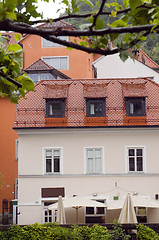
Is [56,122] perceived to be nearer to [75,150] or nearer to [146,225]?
[75,150]

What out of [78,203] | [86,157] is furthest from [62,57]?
[78,203]

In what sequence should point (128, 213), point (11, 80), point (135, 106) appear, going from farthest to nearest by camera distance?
point (135, 106) → point (128, 213) → point (11, 80)

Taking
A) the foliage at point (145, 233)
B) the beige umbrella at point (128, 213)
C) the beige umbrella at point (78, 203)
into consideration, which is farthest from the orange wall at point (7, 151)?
the foliage at point (145, 233)

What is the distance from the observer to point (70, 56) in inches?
1697

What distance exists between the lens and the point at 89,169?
25953 mm

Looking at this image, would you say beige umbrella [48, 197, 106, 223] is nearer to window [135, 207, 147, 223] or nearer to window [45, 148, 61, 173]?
window [135, 207, 147, 223]

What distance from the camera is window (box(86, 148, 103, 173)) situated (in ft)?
85.1

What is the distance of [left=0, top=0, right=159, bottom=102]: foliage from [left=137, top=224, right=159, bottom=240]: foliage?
8614 mm

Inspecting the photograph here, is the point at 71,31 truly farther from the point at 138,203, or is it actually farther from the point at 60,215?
the point at 138,203

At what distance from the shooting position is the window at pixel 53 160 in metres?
26.0

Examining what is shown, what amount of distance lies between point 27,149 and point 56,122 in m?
2.05

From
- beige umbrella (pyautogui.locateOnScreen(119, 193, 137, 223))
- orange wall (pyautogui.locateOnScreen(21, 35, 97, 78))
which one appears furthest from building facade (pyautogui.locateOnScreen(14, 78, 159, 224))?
orange wall (pyautogui.locateOnScreen(21, 35, 97, 78))

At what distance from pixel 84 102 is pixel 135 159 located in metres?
4.11

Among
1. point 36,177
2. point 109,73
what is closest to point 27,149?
point 36,177
